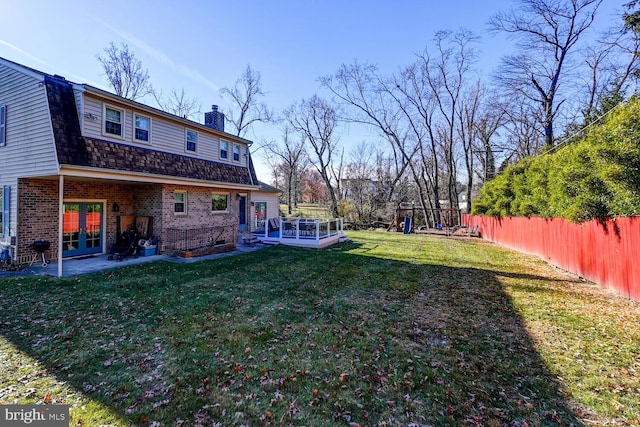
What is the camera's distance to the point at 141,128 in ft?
A: 34.6

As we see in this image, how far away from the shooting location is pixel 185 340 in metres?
4.38

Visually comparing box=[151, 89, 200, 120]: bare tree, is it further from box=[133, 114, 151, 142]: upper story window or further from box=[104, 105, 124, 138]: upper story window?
box=[104, 105, 124, 138]: upper story window

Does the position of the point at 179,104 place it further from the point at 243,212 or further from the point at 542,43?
the point at 542,43

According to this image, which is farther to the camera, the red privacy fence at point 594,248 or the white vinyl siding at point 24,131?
the white vinyl siding at point 24,131

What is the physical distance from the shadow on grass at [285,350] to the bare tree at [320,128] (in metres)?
23.6

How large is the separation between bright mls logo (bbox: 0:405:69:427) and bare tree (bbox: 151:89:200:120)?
27607 mm

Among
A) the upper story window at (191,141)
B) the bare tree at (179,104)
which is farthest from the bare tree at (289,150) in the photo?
the upper story window at (191,141)

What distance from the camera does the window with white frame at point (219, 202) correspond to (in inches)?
552

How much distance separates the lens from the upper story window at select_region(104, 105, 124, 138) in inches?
367

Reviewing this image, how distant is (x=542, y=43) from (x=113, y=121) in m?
25.3

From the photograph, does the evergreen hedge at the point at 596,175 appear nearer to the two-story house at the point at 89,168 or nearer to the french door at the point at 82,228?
the two-story house at the point at 89,168

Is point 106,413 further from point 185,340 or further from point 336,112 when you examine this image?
point 336,112

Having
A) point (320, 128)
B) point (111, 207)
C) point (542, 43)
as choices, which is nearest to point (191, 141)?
point (111, 207)

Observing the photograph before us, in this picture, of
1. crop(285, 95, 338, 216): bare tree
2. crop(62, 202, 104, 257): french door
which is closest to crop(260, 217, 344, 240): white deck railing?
crop(62, 202, 104, 257): french door
